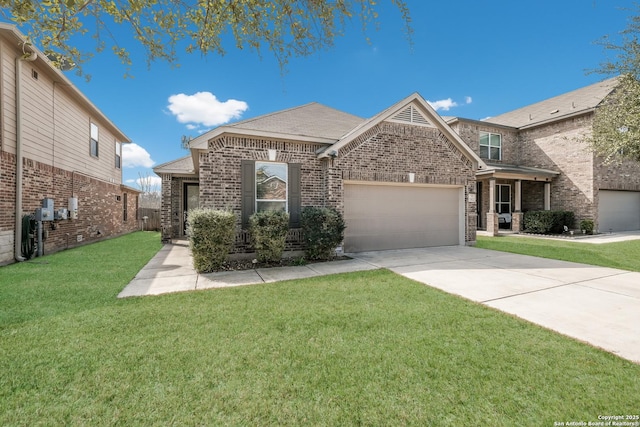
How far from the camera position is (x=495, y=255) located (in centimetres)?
850

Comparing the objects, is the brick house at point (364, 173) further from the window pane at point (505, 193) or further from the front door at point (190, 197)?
the window pane at point (505, 193)

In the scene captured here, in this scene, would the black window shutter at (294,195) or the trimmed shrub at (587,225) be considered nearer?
the black window shutter at (294,195)

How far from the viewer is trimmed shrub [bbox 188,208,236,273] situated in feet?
20.9

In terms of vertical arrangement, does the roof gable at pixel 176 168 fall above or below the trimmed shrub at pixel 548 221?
above

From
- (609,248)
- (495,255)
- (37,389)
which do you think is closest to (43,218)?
(37,389)

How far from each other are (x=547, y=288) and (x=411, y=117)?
252 inches

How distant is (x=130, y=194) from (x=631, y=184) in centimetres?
2979

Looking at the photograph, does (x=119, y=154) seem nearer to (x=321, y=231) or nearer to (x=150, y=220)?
(x=150, y=220)

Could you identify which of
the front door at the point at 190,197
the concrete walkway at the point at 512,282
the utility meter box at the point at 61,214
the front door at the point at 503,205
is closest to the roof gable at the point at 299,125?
the concrete walkway at the point at 512,282

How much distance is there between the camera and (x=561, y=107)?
54.1 feet

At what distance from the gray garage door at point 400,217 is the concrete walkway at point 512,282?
0.66m

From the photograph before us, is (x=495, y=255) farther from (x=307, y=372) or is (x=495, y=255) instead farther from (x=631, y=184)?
(x=631, y=184)

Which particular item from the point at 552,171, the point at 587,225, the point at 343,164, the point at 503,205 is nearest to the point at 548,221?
the point at 587,225

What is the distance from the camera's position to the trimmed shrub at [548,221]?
14383 millimetres
